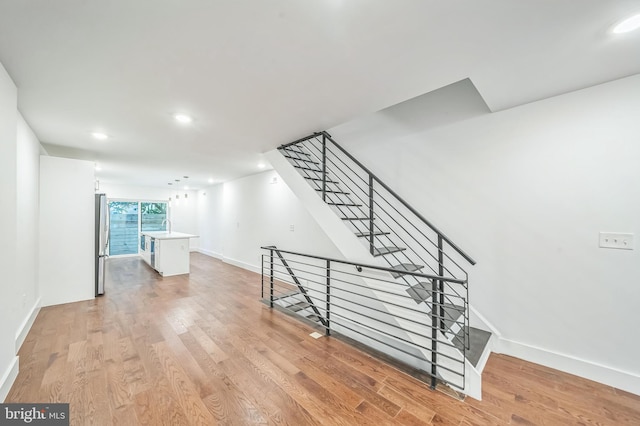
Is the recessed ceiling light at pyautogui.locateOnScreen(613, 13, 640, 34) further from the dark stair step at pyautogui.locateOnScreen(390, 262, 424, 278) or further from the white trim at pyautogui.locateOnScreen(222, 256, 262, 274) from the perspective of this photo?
the white trim at pyautogui.locateOnScreen(222, 256, 262, 274)

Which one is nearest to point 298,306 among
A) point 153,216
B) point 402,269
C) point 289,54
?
point 402,269

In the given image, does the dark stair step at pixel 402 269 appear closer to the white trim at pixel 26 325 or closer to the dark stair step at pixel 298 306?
the dark stair step at pixel 298 306

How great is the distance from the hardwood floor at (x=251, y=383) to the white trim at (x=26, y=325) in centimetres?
7

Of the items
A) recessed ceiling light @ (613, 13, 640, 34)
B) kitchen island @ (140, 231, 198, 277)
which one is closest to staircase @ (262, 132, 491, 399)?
recessed ceiling light @ (613, 13, 640, 34)

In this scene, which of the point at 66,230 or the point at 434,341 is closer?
the point at 434,341

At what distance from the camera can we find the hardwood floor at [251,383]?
1.73 m

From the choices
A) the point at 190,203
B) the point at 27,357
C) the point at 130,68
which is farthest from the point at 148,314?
the point at 190,203

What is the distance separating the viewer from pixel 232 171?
5.92 meters

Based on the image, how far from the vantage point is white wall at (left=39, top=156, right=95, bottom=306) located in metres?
3.78

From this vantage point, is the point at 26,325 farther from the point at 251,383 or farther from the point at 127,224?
the point at 127,224

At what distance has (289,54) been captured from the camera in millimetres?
1724

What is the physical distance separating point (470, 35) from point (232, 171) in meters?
5.35

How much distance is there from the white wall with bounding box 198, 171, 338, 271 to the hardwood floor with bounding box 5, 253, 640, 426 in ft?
6.27

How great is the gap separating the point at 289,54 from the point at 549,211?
8.84 feet
